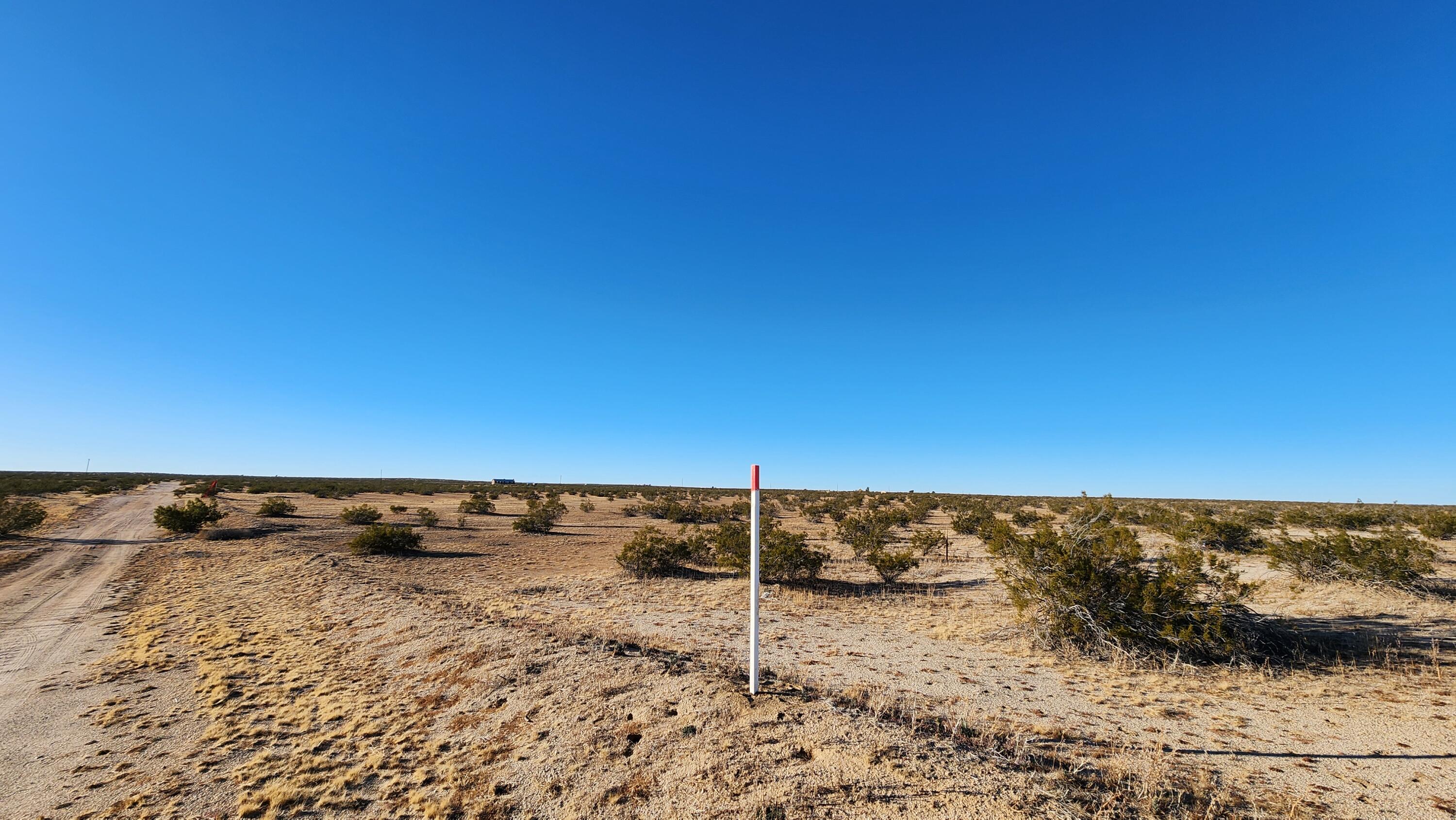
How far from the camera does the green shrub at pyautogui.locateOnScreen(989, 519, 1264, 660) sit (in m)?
8.59

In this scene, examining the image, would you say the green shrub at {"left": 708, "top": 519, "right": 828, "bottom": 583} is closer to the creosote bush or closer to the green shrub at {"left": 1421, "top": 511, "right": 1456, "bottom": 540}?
the creosote bush

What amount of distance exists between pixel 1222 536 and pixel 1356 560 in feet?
30.4

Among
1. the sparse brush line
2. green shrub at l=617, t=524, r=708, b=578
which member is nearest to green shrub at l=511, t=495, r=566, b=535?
green shrub at l=617, t=524, r=708, b=578

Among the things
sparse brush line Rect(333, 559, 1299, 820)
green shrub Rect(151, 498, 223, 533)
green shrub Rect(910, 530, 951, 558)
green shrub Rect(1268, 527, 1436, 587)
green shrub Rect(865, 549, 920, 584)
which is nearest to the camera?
sparse brush line Rect(333, 559, 1299, 820)

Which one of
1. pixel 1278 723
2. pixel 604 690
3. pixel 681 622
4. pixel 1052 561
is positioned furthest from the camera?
pixel 681 622

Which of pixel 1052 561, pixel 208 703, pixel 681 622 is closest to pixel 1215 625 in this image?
pixel 1052 561

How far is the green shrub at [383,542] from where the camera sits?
2077 cm

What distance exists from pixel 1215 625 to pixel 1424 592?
9.22m

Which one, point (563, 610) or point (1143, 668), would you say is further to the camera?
point (563, 610)

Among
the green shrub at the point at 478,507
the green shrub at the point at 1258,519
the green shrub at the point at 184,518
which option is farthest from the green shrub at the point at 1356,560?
the green shrub at the point at 478,507

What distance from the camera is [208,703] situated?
25.1ft

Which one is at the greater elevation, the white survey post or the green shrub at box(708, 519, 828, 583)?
the white survey post

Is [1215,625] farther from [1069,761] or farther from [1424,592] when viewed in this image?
Answer: [1424,592]

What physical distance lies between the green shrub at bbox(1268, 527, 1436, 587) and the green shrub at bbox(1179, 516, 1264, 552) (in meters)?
6.05
